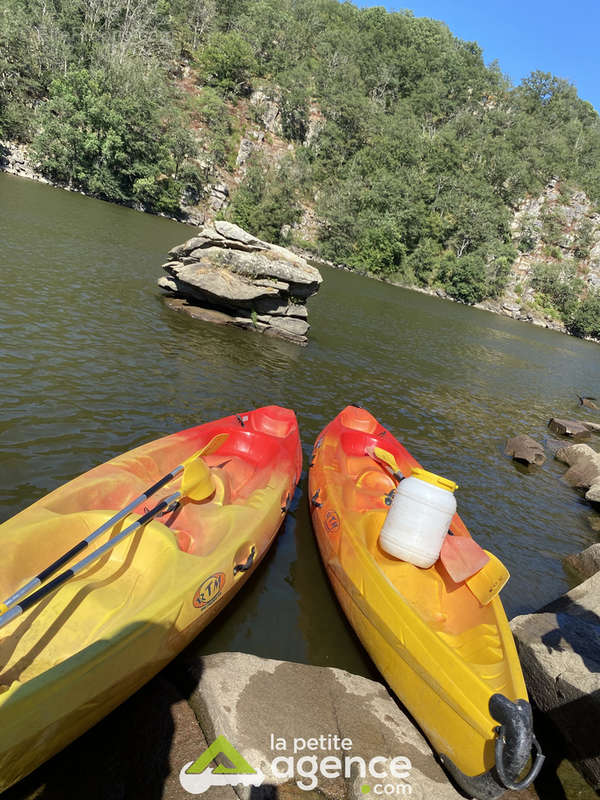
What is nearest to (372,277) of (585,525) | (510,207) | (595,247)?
(510,207)

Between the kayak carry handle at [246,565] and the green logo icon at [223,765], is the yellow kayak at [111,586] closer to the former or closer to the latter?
the kayak carry handle at [246,565]

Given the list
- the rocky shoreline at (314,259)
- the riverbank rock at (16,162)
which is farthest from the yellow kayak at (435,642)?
the riverbank rock at (16,162)

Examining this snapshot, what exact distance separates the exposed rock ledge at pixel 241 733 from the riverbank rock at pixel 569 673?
0.77 meters

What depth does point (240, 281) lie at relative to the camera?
1481 centimetres

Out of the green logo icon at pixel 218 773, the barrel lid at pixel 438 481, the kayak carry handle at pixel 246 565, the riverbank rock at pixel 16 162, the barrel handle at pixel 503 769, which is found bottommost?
the green logo icon at pixel 218 773

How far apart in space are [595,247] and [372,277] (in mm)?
39551

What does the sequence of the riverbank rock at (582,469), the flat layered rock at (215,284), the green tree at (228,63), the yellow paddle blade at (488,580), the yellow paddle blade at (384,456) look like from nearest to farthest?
the yellow paddle blade at (488,580) < the yellow paddle blade at (384,456) < the riverbank rock at (582,469) < the flat layered rock at (215,284) < the green tree at (228,63)

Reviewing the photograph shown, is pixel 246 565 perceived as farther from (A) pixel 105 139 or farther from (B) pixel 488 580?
(A) pixel 105 139

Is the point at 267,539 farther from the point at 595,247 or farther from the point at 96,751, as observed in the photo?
the point at 595,247

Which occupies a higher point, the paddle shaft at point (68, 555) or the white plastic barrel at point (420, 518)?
the white plastic barrel at point (420, 518)

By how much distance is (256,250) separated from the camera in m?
15.4

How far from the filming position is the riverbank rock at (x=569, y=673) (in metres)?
3.41

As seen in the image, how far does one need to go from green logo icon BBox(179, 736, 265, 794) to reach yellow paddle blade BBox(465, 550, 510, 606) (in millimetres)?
2628

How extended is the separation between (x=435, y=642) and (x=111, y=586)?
295 centimetres
